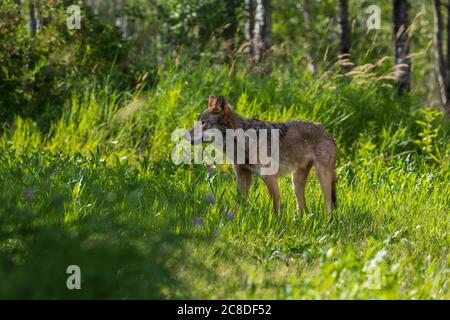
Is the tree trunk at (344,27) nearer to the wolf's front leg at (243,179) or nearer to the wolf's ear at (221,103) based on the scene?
the wolf's front leg at (243,179)

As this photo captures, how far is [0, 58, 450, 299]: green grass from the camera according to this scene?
434 centimetres

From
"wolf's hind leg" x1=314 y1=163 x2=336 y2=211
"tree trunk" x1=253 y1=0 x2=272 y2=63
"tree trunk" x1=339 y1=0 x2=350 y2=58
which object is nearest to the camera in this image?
"wolf's hind leg" x1=314 y1=163 x2=336 y2=211

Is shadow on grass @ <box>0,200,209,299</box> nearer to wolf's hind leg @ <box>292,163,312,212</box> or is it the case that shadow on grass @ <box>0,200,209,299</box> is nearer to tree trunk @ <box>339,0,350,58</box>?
wolf's hind leg @ <box>292,163,312,212</box>

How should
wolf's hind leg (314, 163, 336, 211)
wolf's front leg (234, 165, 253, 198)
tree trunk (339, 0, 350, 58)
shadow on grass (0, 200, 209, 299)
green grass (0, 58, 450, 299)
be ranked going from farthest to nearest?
tree trunk (339, 0, 350, 58), wolf's hind leg (314, 163, 336, 211), wolf's front leg (234, 165, 253, 198), green grass (0, 58, 450, 299), shadow on grass (0, 200, 209, 299)

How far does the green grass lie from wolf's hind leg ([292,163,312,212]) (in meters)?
0.13

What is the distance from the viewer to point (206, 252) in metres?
6.08

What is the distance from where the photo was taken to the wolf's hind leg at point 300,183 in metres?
8.10

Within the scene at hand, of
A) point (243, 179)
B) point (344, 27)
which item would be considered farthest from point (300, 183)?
point (344, 27)

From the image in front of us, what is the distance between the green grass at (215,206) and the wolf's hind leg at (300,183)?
0.13 metres

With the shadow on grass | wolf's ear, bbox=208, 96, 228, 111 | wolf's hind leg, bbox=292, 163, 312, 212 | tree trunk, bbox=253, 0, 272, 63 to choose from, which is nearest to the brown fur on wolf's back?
wolf's hind leg, bbox=292, 163, 312, 212

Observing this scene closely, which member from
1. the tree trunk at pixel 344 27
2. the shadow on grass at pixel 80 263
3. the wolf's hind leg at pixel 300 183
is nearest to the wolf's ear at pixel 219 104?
the wolf's hind leg at pixel 300 183

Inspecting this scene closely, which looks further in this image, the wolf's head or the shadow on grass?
the wolf's head

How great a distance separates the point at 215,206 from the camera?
7.15m

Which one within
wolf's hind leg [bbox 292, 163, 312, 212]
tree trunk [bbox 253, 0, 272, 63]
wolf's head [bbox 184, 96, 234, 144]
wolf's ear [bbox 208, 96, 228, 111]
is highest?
tree trunk [bbox 253, 0, 272, 63]
